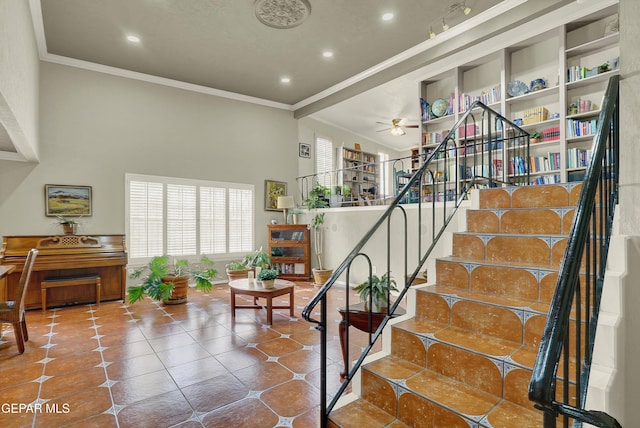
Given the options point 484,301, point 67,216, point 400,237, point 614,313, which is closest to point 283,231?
point 400,237

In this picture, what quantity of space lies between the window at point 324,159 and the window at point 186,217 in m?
2.04

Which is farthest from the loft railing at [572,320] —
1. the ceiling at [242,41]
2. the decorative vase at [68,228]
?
the decorative vase at [68,228]

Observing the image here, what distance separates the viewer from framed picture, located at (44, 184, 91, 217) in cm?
520

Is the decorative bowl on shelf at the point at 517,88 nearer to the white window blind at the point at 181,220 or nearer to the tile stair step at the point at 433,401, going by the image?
the tile stair step at the point at 433,401

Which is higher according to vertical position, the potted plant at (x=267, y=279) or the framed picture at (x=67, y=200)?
the framed picture at (x=67, y=200)

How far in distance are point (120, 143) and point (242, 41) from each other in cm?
283

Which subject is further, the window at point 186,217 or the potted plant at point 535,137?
the window at point 186,217

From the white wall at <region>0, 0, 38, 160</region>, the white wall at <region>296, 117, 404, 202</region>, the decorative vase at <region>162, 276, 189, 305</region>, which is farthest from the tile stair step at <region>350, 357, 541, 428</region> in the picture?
the white wall at <region>296, 117, 404, 202</region>

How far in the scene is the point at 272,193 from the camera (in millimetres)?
7621

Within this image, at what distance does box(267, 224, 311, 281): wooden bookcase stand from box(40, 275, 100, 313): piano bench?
3.23 m

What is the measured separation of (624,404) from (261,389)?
6.98 ft

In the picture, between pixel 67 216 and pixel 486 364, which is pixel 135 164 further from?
pixel 486 364

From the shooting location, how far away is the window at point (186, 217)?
5.98 m

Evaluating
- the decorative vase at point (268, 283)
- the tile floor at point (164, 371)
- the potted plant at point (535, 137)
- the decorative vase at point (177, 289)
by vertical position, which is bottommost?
the tile floor at point (164, 371)
